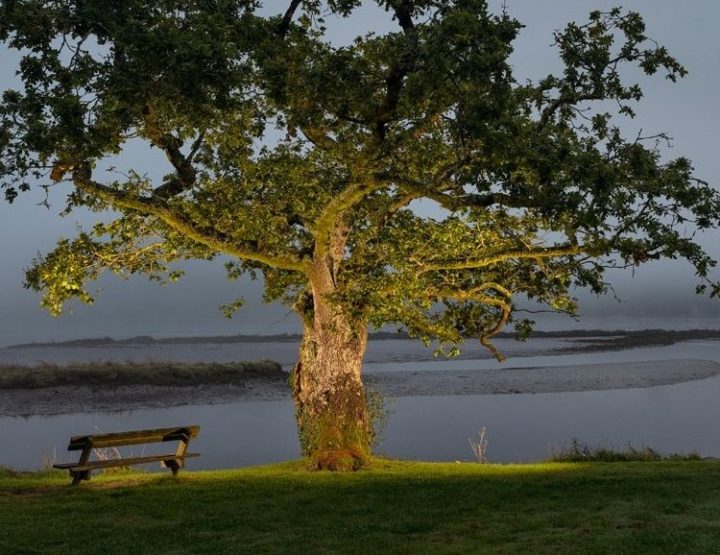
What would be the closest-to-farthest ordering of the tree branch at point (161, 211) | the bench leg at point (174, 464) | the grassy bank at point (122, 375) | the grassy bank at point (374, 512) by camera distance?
1. the grassy bank at point (374, 512)
2. the bench leg at point (174, 464)
3. the tree branch at point (161, 211)
4. the grassy bank at point (122, 375)

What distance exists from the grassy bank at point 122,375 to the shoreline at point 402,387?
977 millimetres

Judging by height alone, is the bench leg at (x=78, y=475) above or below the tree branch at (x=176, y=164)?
below

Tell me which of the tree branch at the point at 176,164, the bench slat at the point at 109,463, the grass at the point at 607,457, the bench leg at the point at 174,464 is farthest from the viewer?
the grass at the point at 607,457

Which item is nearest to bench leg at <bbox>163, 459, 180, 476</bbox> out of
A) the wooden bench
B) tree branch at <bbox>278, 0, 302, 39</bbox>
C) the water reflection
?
the wooden bench

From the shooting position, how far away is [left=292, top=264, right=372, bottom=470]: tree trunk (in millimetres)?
21234

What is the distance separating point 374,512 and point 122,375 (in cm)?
4085

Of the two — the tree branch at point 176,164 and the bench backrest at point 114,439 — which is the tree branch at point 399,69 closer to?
the tree branch at point 176,164

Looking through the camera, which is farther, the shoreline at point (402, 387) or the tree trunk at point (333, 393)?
the shoreline at point (402, 387)

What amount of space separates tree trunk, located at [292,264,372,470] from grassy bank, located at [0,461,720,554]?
1127 mm

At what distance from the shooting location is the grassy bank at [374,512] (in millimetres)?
12391

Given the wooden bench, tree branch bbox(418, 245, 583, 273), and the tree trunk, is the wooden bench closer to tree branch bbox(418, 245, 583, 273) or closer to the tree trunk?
the tree trunk

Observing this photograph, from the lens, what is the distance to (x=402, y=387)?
182 feet

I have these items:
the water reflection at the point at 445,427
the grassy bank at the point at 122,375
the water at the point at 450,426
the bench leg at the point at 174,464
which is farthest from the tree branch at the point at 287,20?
the grassy bank at the point at 122,375

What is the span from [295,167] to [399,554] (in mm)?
11012
